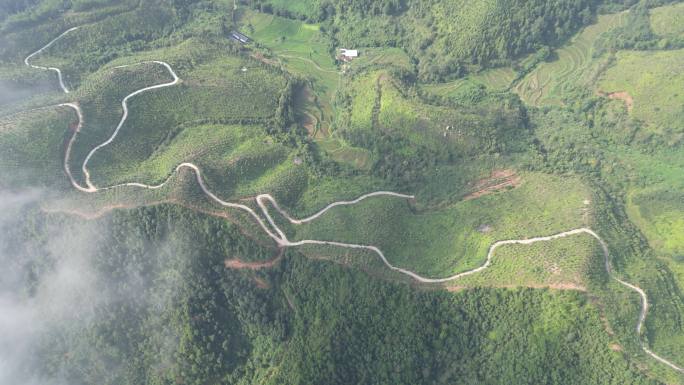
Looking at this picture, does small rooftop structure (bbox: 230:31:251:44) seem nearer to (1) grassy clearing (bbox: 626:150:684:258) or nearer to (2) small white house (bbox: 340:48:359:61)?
(2) small white house (bbox: 340:48:359:61)

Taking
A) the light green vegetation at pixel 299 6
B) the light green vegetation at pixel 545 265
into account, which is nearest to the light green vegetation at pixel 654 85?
the light green vegetation at pixel 545 265

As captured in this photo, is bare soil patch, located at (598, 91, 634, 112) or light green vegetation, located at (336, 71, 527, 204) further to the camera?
bare soil patch, located at (598, 91, 634, 112)

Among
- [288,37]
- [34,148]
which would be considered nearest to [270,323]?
[34,148]

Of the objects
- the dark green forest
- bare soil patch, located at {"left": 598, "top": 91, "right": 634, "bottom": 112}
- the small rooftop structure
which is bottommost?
the dark green forest

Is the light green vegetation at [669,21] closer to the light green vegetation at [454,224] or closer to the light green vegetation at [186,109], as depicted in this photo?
the light green vegetation at [454,224]

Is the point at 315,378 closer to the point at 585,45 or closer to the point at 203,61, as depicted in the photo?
the point at 203,61

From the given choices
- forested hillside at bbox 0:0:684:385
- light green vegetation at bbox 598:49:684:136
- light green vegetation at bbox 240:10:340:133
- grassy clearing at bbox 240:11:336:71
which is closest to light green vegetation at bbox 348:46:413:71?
forested hillside at bbox 0:0:684:385

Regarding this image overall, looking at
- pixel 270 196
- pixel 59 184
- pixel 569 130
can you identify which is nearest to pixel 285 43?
pixel 270 196

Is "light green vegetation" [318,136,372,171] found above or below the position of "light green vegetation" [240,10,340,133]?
below
